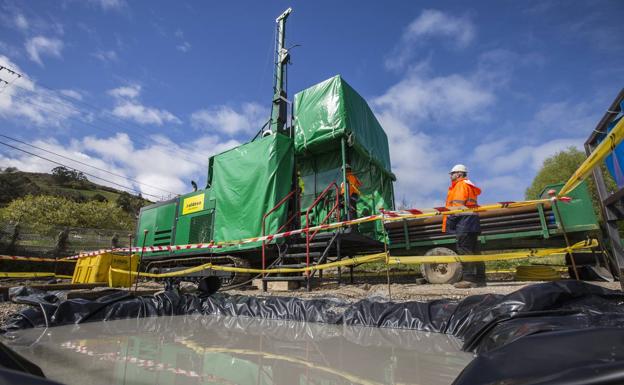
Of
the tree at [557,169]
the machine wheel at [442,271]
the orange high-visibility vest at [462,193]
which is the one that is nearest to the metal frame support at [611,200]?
the orange high-visibility vest at [462,193]

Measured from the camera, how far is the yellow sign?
8.47m

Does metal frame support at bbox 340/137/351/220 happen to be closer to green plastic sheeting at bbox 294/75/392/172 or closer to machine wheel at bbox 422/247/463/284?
green plastic sheeting at bbox 294/75/392/172

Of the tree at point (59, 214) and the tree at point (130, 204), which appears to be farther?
the tree at point (130, 204)

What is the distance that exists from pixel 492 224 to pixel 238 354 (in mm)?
6006

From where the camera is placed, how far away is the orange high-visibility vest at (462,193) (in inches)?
215

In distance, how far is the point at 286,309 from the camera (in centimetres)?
397

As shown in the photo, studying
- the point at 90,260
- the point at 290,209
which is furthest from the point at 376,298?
the point at 90,260

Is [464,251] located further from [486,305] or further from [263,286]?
[263,286]

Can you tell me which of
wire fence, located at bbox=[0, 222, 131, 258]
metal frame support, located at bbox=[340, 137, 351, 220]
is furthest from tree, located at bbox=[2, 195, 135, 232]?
metal frame support, located at bbox=[340, 137, 351, 220]

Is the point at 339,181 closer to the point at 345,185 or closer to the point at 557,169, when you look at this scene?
the point at 345,185

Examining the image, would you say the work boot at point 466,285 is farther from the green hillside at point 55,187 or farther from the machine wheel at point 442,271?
the green hillside at point 55,187

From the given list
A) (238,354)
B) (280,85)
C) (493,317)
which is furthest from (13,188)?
(493,317)

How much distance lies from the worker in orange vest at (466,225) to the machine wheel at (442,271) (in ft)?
0.40

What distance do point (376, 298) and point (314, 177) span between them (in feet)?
14.5
